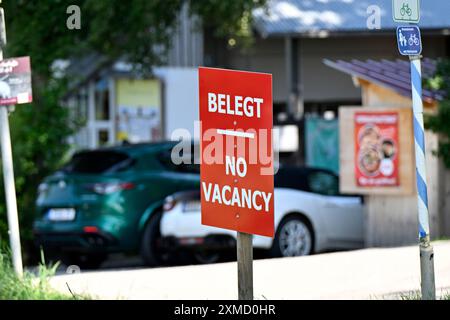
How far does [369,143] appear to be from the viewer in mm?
14617

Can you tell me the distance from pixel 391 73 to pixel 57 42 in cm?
549

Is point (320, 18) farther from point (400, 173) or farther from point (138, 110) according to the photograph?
point (400, 173)

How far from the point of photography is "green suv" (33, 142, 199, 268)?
14.3 m

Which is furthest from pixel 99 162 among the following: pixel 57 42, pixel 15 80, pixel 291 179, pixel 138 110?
pixel 138 110

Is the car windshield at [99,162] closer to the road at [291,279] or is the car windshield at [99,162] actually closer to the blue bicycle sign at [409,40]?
the road at [291,279]

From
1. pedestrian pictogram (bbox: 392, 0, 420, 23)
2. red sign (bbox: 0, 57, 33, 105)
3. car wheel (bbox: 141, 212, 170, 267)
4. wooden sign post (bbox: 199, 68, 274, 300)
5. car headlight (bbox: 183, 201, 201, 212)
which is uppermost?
pedestrian pictogram (bbox: 392, 0, 420, 23)

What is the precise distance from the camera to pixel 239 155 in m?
7.27

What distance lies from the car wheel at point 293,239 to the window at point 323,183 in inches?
35.8

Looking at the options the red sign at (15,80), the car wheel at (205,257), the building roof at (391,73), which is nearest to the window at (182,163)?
the car wheel at (205,257)

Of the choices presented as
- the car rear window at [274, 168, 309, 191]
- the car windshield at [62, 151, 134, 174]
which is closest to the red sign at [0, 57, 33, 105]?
the car windshield at [62, 151, 134, 174]

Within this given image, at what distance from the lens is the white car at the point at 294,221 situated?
45.9 feet

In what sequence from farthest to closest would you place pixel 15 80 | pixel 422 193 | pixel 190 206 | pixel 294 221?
pixel 294 221 → pixel 190 206 → pixel 15 80 → pixel 422 193

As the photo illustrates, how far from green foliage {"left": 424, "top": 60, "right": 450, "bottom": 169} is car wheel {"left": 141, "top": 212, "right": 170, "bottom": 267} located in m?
3.88

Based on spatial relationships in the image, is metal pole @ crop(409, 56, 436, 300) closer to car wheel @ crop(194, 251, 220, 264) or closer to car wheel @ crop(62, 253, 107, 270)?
car wheel @ crop(194, 251, 220, 264)
